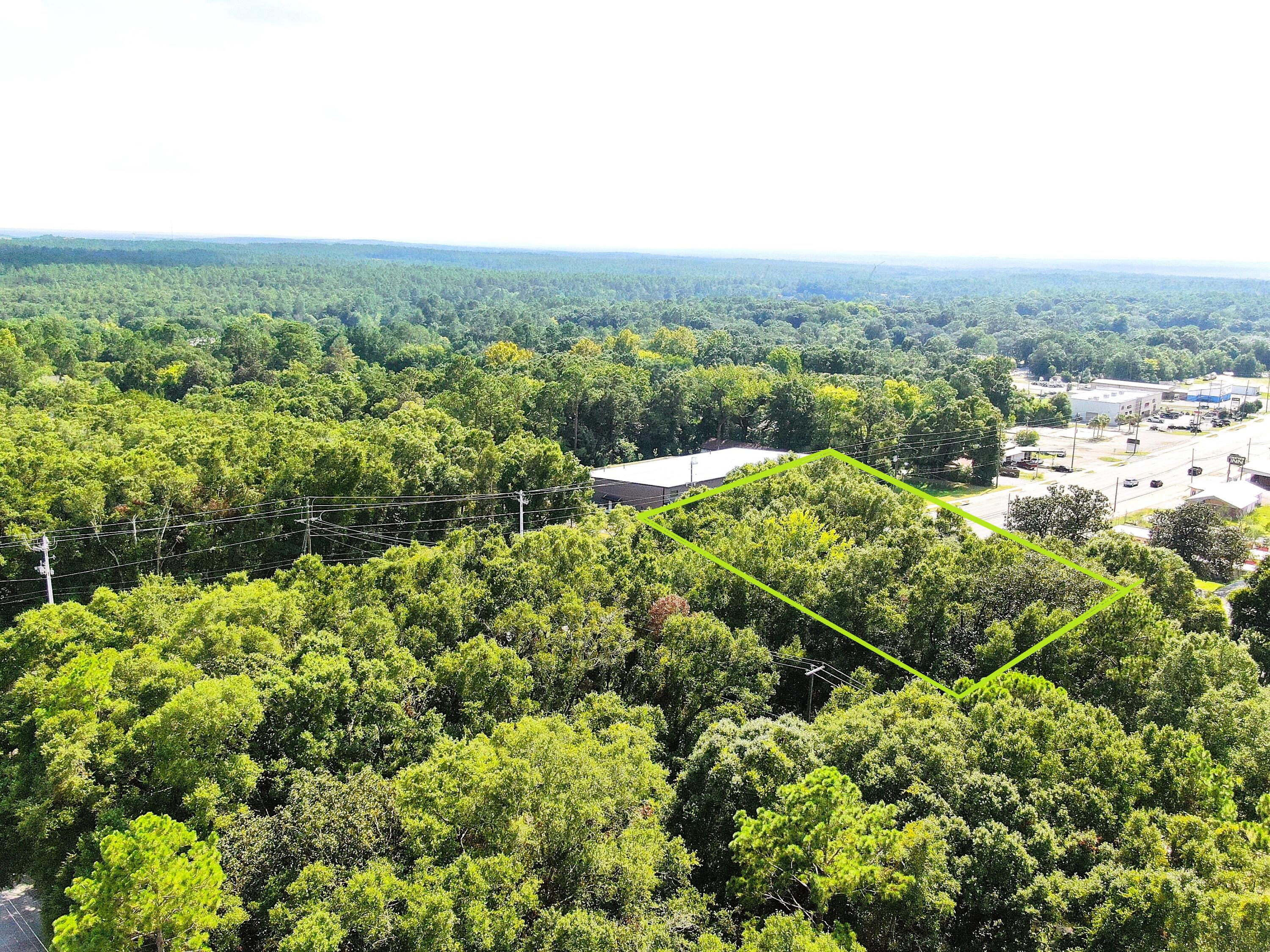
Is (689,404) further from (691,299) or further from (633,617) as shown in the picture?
(691,299)

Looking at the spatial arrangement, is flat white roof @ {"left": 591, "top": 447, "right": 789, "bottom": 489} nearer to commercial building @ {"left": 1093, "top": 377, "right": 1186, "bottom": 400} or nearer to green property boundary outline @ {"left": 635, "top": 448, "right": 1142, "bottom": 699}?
green property boundary outline @ {"left": 635, "top": 448, "right": 1142, "bottom": 699}

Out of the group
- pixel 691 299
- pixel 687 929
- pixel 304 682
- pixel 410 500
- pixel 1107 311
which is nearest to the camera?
pixel 687 929

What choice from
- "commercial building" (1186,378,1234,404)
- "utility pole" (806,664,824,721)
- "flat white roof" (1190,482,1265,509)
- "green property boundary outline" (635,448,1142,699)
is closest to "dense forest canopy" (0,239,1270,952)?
"utility pole" (806,664,824,721)

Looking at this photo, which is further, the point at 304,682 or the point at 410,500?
the point at 410,500

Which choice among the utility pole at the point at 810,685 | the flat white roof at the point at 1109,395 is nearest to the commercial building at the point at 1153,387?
the flat white roof at the point at 1109,395

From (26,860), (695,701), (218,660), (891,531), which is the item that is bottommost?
(26,860)

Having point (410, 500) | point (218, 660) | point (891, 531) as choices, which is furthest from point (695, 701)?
point (410, 500)
